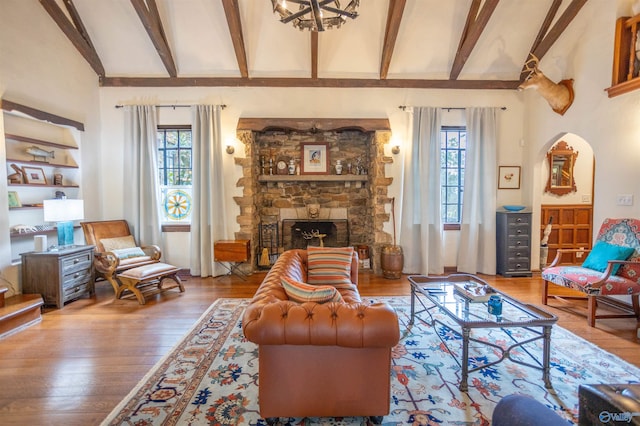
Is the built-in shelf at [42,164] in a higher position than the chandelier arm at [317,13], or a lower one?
lower

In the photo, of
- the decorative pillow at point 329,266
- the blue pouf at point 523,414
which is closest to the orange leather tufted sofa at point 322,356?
the blue pouf at point 523,414

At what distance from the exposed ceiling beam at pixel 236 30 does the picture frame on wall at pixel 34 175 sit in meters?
3.26

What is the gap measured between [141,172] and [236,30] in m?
2.75

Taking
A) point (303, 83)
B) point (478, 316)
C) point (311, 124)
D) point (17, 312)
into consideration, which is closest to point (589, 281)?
point (478, 316)

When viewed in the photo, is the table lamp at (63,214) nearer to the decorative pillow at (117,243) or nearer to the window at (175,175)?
the decorative pillow at (117,243)

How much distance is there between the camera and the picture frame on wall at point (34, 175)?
3.91 m

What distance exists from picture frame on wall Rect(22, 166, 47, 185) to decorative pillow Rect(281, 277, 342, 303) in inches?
166

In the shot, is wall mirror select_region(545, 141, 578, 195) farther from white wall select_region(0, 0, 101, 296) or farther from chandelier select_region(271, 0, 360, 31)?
white wall select_region(0, 0, 101, 296)

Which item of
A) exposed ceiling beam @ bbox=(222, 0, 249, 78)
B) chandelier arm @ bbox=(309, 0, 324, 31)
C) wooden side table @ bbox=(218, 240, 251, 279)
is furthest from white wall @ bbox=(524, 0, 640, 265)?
wooden side table @ bbox=(218, 240, 251, 279)

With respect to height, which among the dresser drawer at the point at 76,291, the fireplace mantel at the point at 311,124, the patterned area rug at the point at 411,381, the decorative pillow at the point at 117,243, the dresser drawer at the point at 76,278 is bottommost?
the patterned area rug at the point at 411,381

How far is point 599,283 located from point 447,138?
3244mm

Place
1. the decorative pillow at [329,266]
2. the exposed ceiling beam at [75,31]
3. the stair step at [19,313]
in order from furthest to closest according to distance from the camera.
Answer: the exposed ceiling beam at [75,31] < the decorative pillow at [329,266] < the stair step at [19,313]

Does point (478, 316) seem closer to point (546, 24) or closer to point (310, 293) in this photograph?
point (310, 293)

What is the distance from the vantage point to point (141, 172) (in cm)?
497
